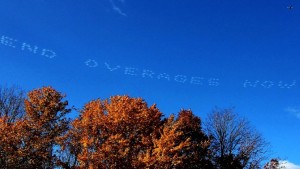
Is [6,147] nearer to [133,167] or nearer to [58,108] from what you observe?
[58,108]

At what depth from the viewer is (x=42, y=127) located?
40.8 meters

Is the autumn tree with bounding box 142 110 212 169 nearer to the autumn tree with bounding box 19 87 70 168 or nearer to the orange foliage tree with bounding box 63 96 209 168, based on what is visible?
the orange foliage tree with bounding box 63 96 209 168

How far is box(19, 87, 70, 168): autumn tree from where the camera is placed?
38344 mm

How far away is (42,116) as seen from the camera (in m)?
41.3

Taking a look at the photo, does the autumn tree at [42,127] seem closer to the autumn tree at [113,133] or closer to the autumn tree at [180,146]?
the autumn tree at [113,133]

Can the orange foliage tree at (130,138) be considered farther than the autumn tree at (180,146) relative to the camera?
No

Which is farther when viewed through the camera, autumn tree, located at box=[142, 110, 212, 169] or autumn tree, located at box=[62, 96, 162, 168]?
autumn tree, located at box=[142, 110, 212, 169]

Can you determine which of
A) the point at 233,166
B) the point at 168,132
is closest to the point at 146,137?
the point at 168,132

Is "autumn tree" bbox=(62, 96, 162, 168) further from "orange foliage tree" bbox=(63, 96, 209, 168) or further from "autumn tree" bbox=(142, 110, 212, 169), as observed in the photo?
"autumn tree" bbox=(142, 110, 212, 169)

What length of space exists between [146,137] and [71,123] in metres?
8.04

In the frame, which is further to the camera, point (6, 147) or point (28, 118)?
point (28, 118)

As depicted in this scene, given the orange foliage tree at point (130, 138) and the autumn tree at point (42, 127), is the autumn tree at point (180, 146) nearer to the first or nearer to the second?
the orange foliage tree at point (130, 138)

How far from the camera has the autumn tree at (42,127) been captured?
126ft

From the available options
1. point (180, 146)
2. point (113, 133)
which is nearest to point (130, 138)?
point (113, 133)
